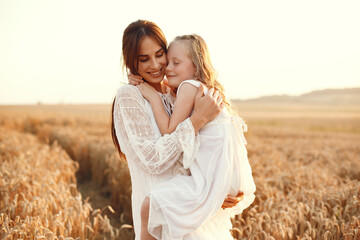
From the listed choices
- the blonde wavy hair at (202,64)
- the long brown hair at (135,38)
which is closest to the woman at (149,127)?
the long brown hair at (135,38)

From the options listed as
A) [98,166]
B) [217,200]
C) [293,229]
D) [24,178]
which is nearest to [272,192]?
[293,229]

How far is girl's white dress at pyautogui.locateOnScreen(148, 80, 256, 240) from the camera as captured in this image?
6.05 ft

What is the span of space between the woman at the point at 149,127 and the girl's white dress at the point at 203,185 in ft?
0.29

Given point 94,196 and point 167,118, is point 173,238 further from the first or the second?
point 94,196

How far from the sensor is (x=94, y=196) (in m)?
5.82

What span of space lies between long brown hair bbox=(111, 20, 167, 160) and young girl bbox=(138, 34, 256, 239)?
0.66 ft

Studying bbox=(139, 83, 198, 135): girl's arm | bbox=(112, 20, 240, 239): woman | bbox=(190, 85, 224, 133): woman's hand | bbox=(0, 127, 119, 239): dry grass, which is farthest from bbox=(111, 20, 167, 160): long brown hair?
bbox=(0, 127, 119, 239): dry grass

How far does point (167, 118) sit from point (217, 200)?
652mm

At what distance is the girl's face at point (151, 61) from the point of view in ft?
7.51

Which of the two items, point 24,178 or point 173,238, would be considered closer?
point 173,238

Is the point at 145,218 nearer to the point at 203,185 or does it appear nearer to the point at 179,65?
the point at 203,185

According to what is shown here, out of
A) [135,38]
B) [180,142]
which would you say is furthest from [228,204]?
[135,38]

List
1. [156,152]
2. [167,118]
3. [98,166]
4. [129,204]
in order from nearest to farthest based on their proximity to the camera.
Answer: [156,152] < [167,118] < [129,204] < [98,166]

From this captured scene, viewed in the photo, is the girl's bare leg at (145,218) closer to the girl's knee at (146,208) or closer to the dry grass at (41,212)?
the girl's knee at (146,208)
